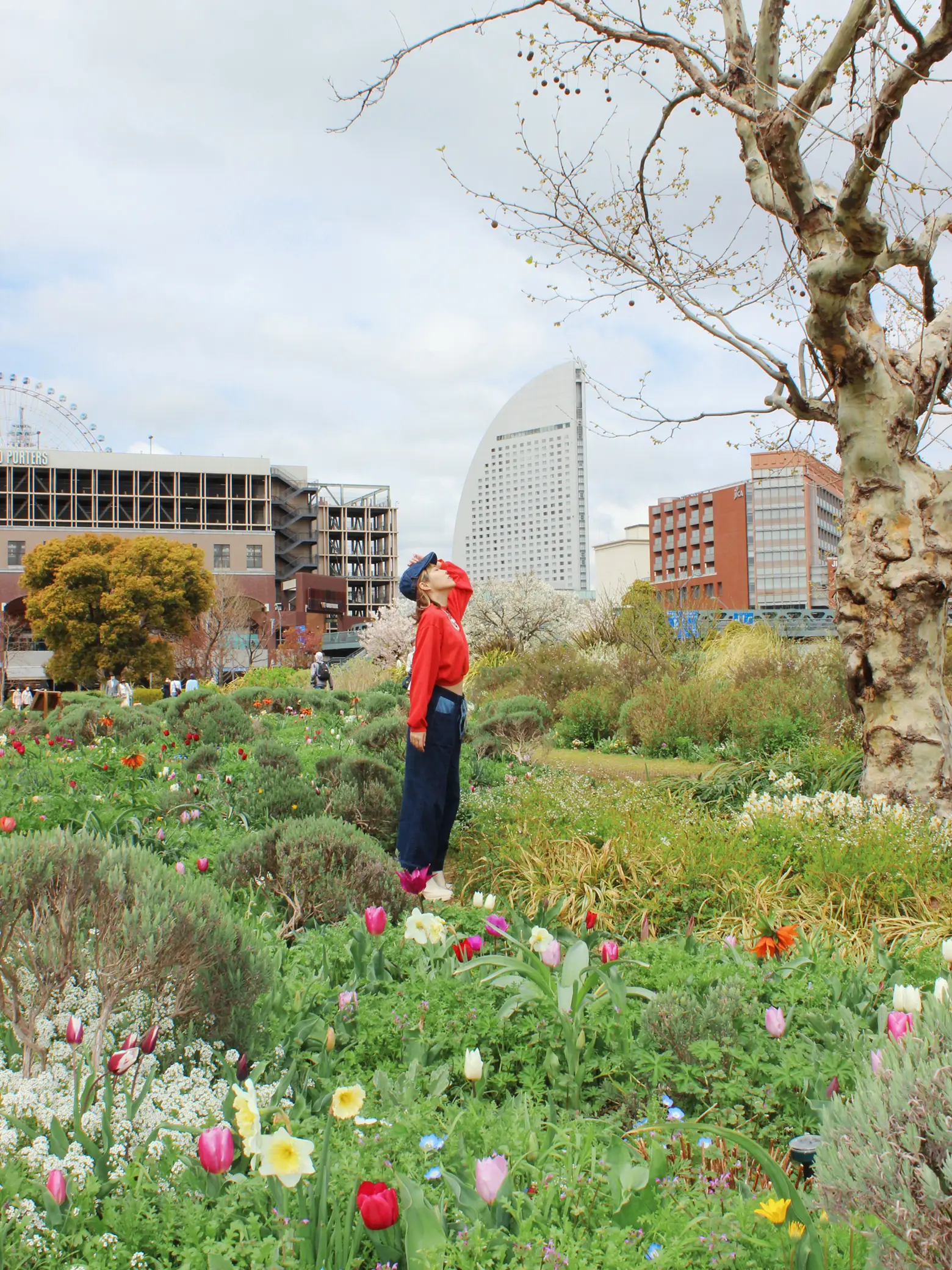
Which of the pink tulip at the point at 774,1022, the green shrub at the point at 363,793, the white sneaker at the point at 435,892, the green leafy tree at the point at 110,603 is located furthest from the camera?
the green leafy tree at the point at 110,603

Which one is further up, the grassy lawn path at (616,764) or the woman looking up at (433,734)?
the woman looking up at (433,734)

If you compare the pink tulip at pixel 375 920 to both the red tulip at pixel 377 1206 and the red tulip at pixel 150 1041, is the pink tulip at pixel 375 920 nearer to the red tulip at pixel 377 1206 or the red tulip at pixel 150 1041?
the red tulip at pixel 150 1041

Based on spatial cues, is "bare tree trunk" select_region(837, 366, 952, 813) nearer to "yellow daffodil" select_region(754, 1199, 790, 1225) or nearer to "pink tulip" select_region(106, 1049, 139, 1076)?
"yellow daffodil" select_region(754, 1199, 790, 1225)

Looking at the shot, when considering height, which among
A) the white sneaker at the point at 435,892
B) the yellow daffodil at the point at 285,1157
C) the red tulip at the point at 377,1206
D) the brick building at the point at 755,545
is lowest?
the white sneaker at the point at 435,892

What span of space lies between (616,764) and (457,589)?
15.8 feet

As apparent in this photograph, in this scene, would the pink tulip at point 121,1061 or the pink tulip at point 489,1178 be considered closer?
the pink tulip at point 489,1178

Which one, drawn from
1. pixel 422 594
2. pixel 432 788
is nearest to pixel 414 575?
pixel 422 594

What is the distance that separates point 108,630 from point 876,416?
130ft

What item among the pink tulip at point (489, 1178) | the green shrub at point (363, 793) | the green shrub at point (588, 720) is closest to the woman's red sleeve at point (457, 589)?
the green shrub at point (363, 793)

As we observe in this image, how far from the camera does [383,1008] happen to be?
2832 millimetres

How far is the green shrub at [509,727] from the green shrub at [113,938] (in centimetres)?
624

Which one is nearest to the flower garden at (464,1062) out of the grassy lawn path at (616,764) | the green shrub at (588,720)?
the grassy lawn path at (616,764)

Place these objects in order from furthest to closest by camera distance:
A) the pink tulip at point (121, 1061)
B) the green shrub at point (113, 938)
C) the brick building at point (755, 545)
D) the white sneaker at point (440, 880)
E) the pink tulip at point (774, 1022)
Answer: the brick building at point (755, 545), the white sneaker at point (440, 880), the pink tulip at point (774, 1022), the green shrub at point (113, 938), the pink tulip at point (121, 1061)

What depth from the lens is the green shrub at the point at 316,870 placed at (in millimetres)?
4035
